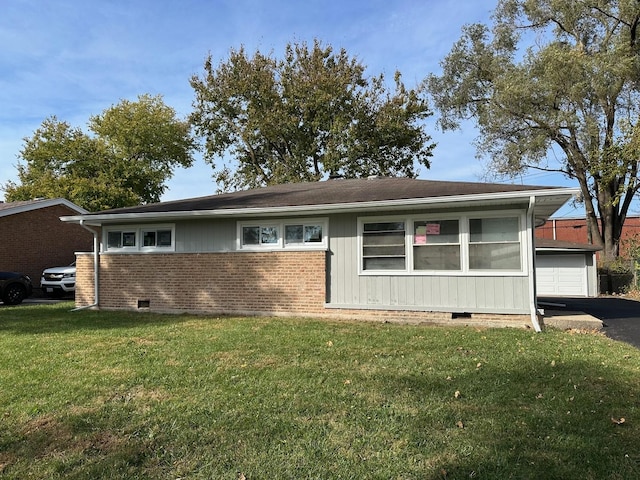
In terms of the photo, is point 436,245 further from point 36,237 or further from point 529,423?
point 36,237

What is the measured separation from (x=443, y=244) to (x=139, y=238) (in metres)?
7.42

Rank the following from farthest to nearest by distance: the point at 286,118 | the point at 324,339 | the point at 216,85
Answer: the point at 216,85
the point at 286,118
the point at 324,339

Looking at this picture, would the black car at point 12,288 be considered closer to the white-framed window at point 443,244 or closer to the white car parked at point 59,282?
the white car parked at point 59,282

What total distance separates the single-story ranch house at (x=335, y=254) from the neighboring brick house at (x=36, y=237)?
8072 mm

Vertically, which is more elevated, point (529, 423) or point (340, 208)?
point (340, 208)

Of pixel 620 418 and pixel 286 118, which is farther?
pixel 286 118

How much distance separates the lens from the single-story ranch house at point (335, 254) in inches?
338

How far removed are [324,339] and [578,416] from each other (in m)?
3.92

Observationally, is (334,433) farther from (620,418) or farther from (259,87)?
(259,87)

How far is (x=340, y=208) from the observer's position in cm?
929

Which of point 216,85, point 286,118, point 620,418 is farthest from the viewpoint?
point 216,85

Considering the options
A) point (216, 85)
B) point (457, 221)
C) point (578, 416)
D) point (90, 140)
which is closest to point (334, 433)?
point (578, 416)

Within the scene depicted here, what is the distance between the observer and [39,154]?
97.7 feet

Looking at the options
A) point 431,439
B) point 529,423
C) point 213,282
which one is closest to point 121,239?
point 213,282
